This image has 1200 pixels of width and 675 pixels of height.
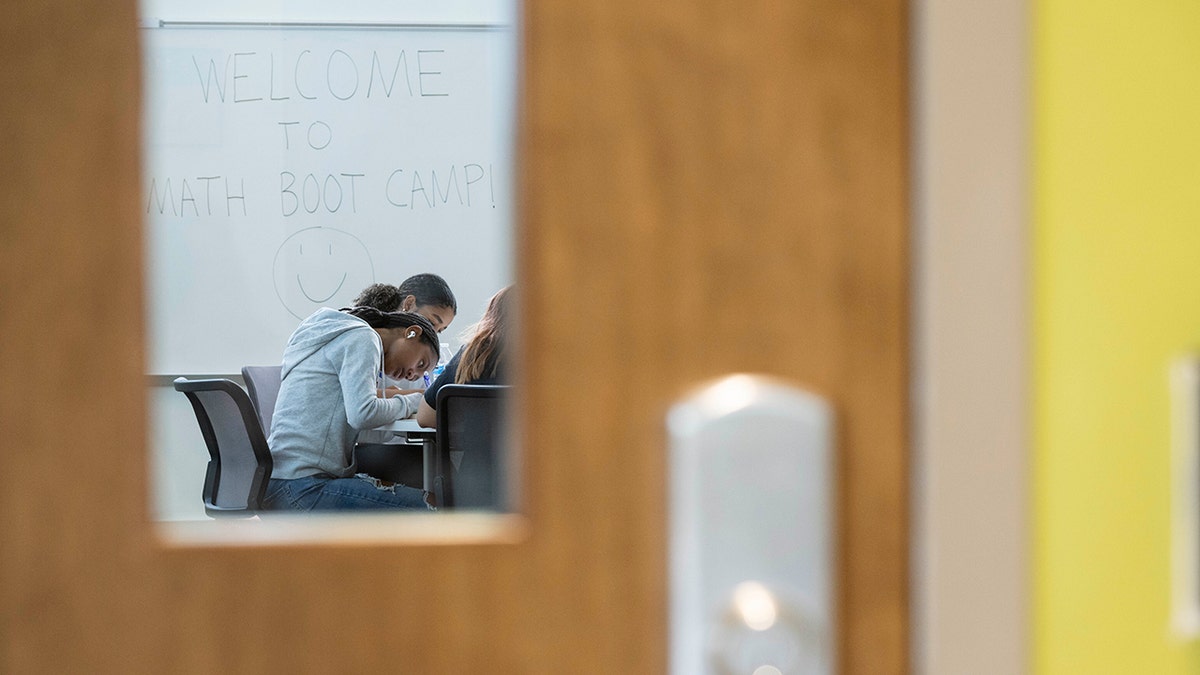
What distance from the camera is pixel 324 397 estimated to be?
2.05m

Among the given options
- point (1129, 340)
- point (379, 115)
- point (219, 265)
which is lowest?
point (1129, 340)

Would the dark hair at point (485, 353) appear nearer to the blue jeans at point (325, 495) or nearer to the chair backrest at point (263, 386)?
the blue jeans at point (325, 495)

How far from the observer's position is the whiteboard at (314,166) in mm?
2910

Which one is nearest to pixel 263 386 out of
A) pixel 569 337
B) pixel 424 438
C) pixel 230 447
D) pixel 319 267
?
pixel 319 267

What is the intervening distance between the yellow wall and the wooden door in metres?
0.04

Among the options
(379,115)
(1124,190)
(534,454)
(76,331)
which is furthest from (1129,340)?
(379,115)

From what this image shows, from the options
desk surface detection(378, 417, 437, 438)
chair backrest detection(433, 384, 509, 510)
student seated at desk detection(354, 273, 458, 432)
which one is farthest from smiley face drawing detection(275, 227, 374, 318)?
chair backrest detection(433, 384, 509, 510)

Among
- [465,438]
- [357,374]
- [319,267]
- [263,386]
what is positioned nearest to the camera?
[465,438]

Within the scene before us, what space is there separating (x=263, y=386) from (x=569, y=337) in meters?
2.73

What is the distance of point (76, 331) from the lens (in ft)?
0.81

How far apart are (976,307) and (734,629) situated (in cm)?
10

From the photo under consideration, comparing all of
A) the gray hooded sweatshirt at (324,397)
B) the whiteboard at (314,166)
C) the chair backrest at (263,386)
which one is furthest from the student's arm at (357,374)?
the whiteboard at (314,166)

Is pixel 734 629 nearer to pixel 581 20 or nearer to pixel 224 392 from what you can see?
pixel 581 20

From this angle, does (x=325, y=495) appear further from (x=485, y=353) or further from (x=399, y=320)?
(x=399, y=320)
